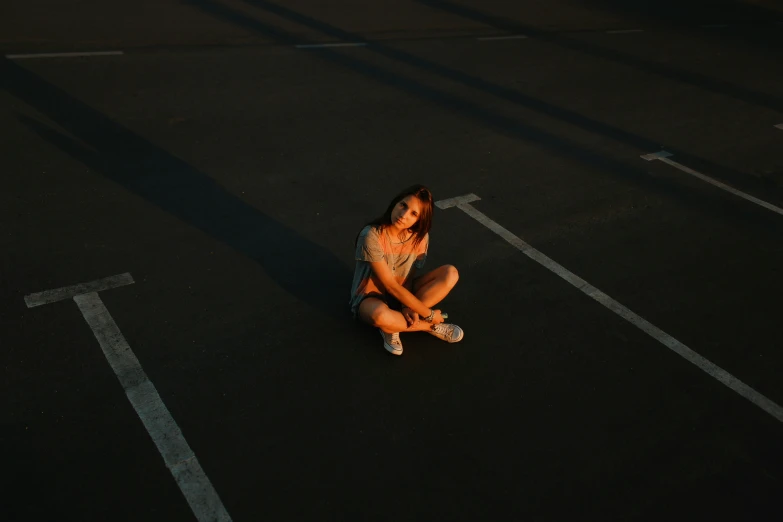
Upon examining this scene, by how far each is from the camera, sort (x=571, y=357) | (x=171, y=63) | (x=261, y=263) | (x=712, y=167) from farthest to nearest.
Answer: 1. (x=171, y=63)
2. (x=712, y=167)
3. (x=261, y=263)
4. (x=571, y=357)

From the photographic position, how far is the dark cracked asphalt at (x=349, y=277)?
4.15 metres

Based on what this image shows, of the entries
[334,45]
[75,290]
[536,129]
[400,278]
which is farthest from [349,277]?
[334,45]

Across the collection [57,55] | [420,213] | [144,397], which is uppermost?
[420,213]

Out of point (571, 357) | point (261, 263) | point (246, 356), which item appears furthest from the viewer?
point (261, 263)

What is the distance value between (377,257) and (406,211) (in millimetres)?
390

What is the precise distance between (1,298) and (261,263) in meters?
1.97

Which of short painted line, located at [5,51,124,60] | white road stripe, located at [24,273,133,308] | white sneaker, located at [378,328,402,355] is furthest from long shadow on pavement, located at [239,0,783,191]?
white road stripe, located at [24,273,133,308]

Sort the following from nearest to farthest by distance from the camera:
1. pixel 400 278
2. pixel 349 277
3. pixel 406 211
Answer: pixel 406 211 < pixel 400 278 < pixel 349 277

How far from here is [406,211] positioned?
4.68 meters

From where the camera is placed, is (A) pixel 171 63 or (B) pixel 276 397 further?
(A) pixel 171 63

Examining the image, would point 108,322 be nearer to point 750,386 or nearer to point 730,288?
point 750,386

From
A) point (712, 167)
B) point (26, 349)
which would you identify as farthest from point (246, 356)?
point (712, 167)

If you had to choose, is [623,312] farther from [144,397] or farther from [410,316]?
[144,397]

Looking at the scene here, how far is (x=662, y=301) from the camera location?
6.00 m
